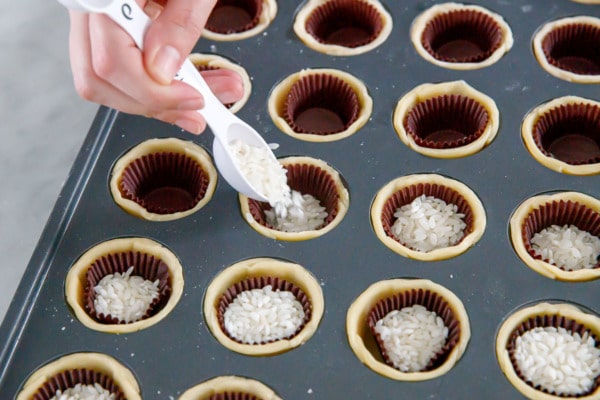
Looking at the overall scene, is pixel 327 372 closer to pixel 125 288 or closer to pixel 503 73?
pixel 125 288

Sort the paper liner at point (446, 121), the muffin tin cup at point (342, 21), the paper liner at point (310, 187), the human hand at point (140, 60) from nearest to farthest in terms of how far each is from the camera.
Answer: the human hand at point (140, 60) < the paper liner at point (310, 187) < the paper liner at point (446, 121) < the muffin tin cup at point (342, 21)

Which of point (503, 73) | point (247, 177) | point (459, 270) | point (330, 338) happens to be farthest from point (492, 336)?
point (503, 73)

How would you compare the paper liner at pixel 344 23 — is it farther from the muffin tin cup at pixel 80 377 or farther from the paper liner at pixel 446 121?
the muffin tin cup at pixel 80 377

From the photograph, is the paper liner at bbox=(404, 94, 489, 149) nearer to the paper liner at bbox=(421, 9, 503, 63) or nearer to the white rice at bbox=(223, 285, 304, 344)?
the paper liner at bbox=(421, 9, 503, 63)

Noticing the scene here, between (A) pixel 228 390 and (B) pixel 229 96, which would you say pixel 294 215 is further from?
(A) pixel 228 390

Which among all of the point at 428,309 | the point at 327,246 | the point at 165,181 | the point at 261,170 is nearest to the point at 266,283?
the point at 327,246

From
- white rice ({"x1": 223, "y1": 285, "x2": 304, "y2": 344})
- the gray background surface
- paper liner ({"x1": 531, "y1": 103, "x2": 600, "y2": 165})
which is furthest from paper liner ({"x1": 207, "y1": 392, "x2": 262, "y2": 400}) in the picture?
paper liner ({"x1": 531, "y1": 103, "x2": 600, "y2": 165})

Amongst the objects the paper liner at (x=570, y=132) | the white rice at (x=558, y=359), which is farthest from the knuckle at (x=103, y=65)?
the paper liner at (x=570, y=132)
